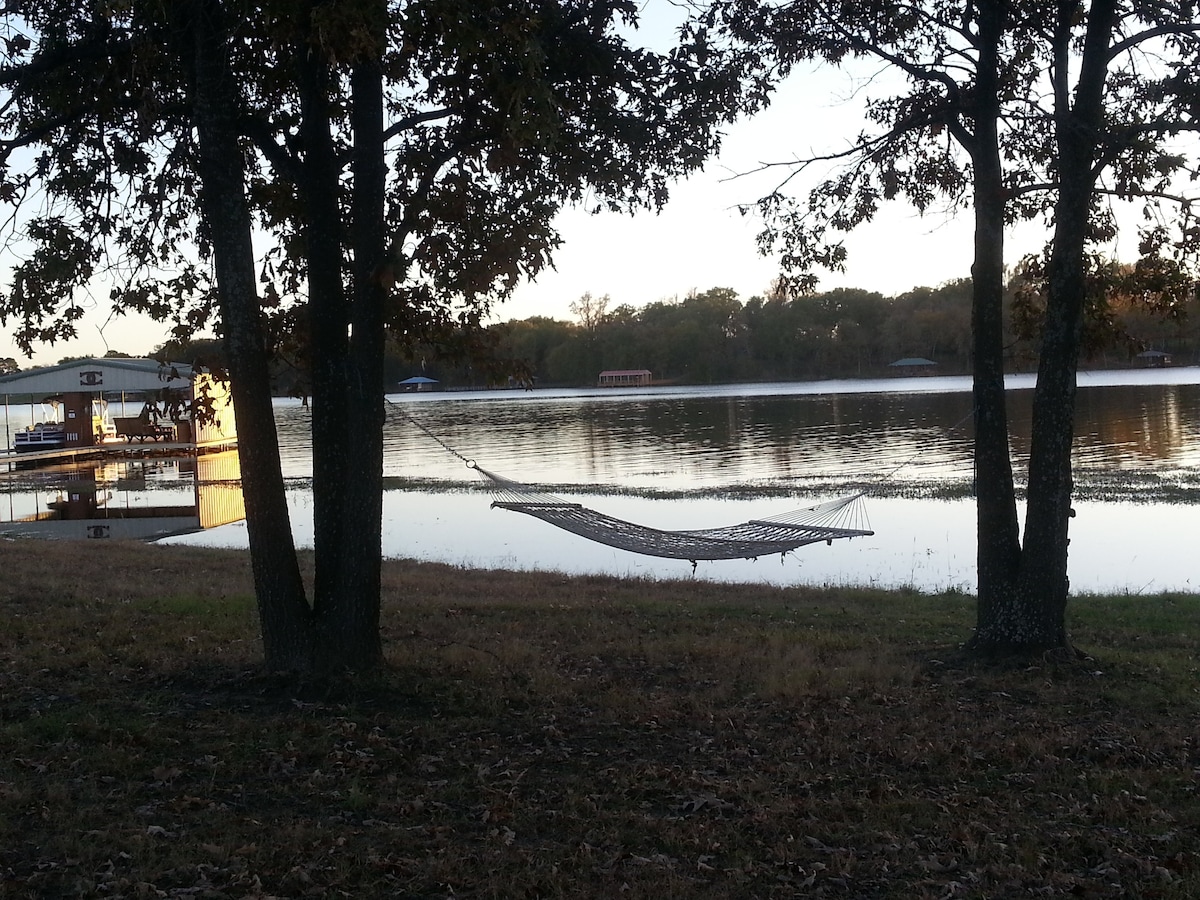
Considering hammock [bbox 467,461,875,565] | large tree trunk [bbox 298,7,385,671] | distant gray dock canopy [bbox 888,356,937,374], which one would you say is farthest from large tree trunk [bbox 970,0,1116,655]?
distant gray dock canopy [bbox 888,356,937,374]

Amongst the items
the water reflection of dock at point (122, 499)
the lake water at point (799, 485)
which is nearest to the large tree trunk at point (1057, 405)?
the lake water at point (799, 485)

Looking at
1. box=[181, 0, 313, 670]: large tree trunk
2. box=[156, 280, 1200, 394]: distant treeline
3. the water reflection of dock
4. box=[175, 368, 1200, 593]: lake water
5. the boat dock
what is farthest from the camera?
box=[156, 280, 1200, 394]: distant treeline

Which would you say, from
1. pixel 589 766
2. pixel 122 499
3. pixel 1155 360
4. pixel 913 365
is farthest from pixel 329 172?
pixel 1155 360

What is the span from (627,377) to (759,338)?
15.3 metres

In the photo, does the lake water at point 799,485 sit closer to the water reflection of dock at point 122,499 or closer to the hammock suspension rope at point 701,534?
the hammock suspension rope at point 701,534

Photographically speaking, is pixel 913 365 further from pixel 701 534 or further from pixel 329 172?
pixel 329 172

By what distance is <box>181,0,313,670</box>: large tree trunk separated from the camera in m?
5.34

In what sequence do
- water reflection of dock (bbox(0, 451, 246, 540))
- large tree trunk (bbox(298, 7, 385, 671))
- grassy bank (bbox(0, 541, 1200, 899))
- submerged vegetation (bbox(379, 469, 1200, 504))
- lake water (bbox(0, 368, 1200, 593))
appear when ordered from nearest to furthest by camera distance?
grassy bank (bbox(0, 541, 1200, 899)) < large tree trunk (bbox(298, 7, 385, 671)) < lake water (bbox(0, 368, 1200, 593)) < submerged vegetation (bbox(379, 469, 1200, 504)) < water reflection of dock (bbox(0, 451, 246, 540))

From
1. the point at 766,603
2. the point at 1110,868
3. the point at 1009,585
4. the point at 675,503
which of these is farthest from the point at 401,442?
the point at 1110,868

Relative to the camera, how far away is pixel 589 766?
15.5ft

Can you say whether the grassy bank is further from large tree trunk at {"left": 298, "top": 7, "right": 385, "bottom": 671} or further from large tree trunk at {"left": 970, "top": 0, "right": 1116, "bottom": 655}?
large tree trunk at {"left": 298, "top": 7, "right": 385, "bottom": 671}

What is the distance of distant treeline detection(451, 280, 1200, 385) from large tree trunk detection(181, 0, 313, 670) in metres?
61.9

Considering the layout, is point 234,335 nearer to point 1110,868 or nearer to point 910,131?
point 1110,868

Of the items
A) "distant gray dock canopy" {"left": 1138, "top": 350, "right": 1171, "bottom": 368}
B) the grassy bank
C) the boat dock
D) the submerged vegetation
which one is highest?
"distant gray dock canopy" {"left": 1138, "top": 350, "right": 1171, "bottom": 368}
